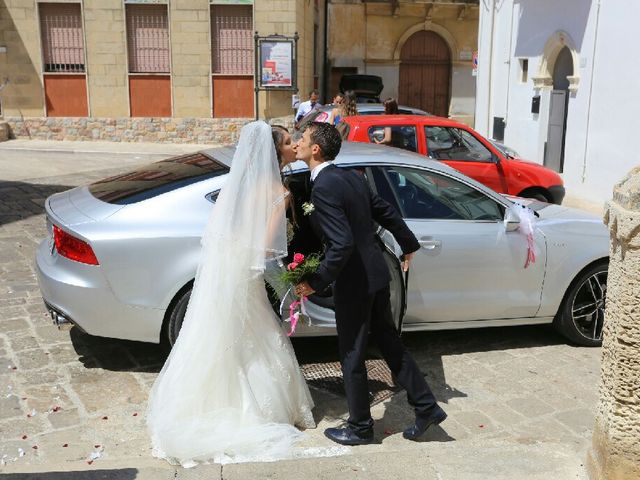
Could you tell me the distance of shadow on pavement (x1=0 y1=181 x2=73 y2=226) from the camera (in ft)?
33.3

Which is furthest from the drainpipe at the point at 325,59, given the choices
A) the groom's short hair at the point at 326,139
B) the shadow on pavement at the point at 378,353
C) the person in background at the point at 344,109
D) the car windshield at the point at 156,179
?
the groom's short hair at the point at 326,139

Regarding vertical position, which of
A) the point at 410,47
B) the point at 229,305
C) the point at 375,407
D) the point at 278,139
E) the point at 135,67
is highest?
the point at 410,47

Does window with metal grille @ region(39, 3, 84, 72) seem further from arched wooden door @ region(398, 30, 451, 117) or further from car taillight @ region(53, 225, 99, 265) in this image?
car taillight @ region(53, 225, 99, 265)

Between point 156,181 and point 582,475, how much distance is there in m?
3.37

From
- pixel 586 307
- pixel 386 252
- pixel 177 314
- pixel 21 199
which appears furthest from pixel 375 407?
pixel 21 199

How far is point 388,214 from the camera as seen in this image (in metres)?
4.18

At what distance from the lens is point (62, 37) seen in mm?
20969

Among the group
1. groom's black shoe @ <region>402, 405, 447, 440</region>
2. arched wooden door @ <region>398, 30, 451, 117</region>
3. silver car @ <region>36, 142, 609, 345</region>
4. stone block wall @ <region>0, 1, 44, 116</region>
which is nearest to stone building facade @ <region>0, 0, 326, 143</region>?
stone block wall @ <region>0, 1, 44, 116</region>

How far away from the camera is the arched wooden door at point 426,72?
29.0 meters

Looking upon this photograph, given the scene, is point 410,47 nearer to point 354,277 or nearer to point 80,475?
point 354,277

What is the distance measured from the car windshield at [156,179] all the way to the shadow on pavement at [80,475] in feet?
6.51

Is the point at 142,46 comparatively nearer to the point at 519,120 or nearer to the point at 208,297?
the point at 519,120

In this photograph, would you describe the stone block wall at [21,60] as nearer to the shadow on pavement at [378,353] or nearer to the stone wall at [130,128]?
the stone wall at [130,128]

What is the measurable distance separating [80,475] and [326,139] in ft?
6.99
